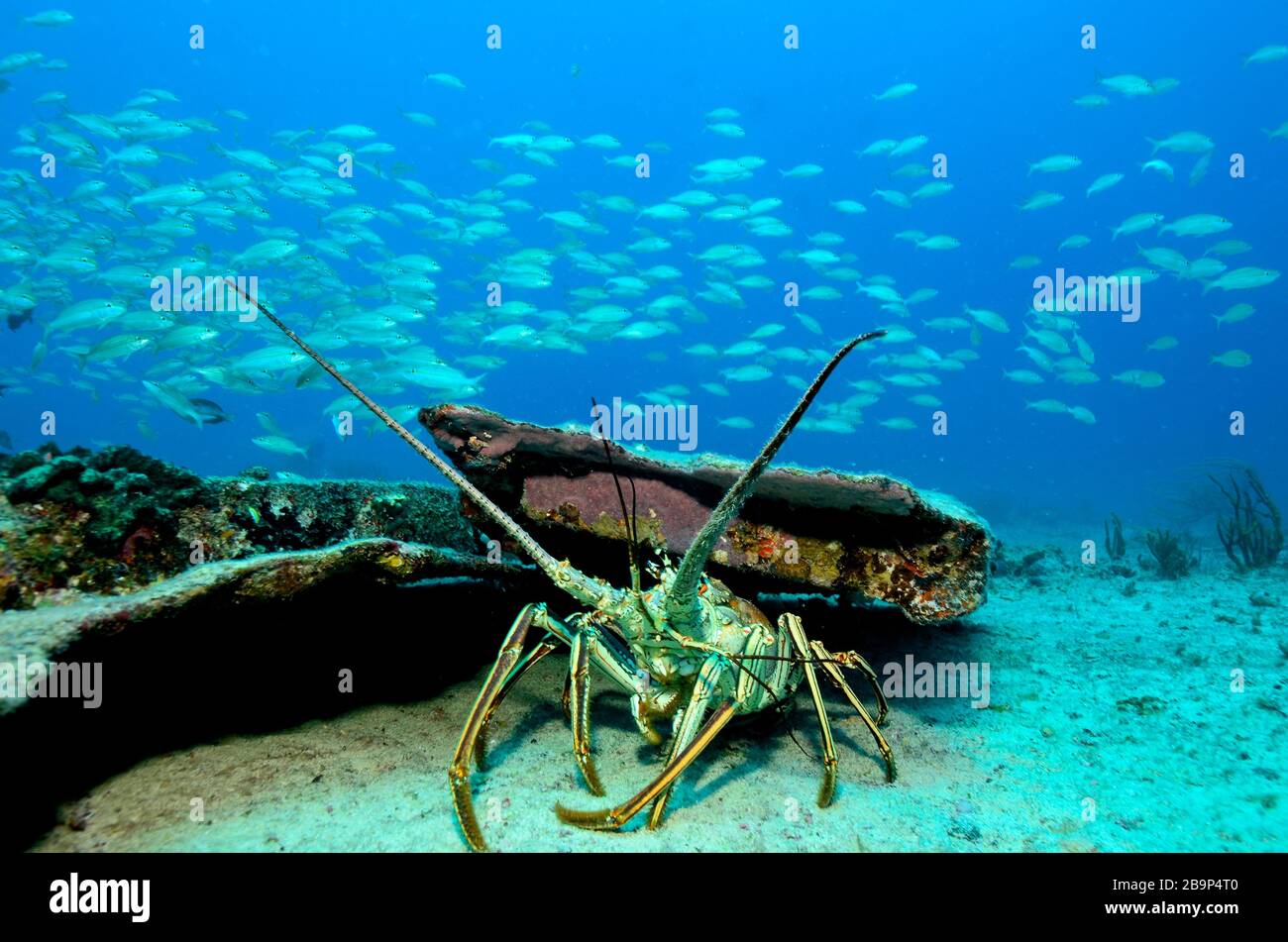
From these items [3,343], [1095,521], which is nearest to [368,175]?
[3,343]

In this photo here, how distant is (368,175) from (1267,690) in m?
88.4

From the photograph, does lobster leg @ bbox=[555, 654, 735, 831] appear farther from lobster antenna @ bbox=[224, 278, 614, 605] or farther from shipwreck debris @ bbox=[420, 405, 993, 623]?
shipwreck debris @ bbox=[420, 405, 993, 623]

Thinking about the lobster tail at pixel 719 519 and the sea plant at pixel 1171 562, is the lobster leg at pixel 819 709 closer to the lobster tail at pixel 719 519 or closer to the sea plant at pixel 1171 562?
the lobster tail at pixel 719 519

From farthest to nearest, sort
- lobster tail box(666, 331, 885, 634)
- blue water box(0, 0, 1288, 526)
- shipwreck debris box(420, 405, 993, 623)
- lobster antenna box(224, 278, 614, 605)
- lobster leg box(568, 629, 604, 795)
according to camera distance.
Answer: blue water box(0, 0, 1288, 526), shipwreck debris box(420, 405, 993, 623), lobster leg box(568, 629, 604, 795), lobster antenna box(224, 278, 614, 605), lobster tail box(666, 331, 885, 634)

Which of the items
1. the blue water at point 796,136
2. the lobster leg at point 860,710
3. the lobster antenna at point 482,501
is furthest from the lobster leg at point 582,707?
the blue water at point 796,136

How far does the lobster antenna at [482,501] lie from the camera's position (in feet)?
6.69

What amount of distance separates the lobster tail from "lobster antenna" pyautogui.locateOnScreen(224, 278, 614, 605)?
1.09 ft

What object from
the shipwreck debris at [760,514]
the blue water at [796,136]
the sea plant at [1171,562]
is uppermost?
the blue water at [796,136]

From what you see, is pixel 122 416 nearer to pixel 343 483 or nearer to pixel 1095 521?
pixel 343 483

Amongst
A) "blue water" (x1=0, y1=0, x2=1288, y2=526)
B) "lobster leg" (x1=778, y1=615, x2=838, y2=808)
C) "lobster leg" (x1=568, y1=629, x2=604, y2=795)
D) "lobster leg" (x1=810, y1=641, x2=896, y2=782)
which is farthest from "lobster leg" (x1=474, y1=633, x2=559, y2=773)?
"blue water" (x1=0, y1=0, x2=1288, y2=526)

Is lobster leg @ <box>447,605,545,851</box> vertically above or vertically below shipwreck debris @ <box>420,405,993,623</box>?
below

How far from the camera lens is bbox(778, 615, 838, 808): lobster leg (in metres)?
2.74

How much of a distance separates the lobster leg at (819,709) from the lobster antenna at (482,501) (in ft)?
3.51

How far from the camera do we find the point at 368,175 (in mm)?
74562
